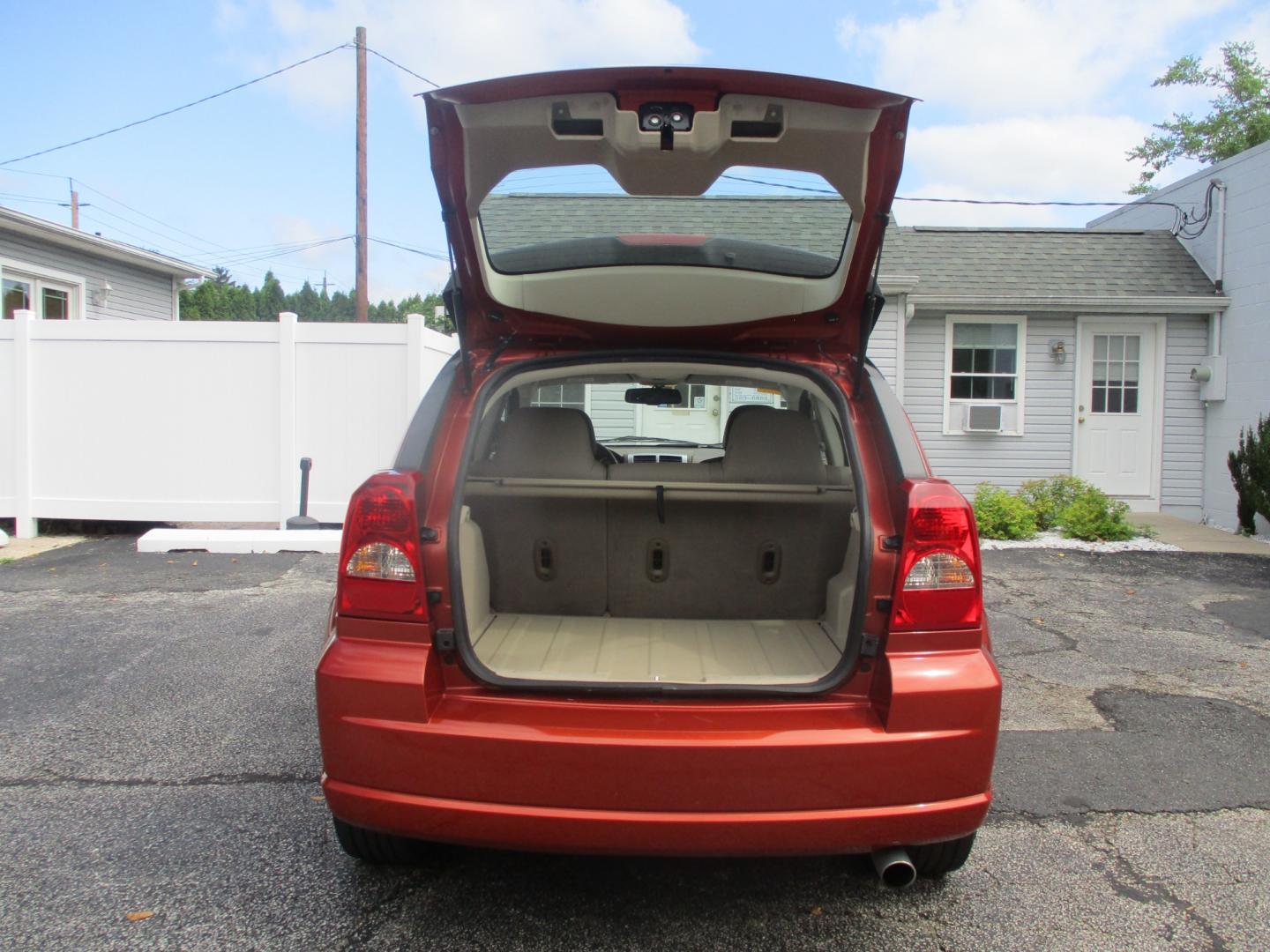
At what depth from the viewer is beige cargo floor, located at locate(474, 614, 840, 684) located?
214cm

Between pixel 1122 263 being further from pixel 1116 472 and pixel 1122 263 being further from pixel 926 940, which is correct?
pixel 926 940

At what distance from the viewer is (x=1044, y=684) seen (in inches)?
153

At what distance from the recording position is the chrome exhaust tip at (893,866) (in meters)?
1.80

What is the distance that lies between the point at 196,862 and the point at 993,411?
942 centimetres

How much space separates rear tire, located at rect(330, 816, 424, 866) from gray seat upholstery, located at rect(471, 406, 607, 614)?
88 centimetres

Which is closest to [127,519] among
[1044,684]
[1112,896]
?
[1044,684]

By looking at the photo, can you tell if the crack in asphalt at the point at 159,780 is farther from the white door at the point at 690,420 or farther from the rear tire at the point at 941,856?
the white door at the point at 690,420

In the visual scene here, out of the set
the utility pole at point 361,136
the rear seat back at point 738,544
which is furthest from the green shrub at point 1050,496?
the utility pole at point 361,136

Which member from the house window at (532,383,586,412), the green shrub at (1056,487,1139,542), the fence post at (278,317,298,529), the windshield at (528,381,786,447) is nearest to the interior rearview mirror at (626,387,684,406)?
the fence post at (278,317,298,529)

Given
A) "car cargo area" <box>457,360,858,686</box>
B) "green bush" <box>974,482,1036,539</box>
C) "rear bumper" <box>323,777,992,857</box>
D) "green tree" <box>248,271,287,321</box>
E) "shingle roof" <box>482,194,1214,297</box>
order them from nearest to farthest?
"rear bumper" <box>323,777,992,857</box>, "car cargo area" <box>457,360,858,686</box>, "green bush" <box>974,482,1036,539</box>, "shingle roof" <box>482,194,1214,297</box>, "green tree" <box>248,271,287,321</box>

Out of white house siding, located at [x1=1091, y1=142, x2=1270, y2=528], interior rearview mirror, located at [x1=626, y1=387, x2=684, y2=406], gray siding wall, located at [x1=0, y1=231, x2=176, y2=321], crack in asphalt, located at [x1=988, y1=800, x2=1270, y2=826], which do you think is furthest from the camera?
gray siding wall, located at [x1=0, y1=231, x2=176, y2=321]

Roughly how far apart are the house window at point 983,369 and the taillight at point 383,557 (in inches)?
361

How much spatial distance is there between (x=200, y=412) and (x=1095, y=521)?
8.41 m

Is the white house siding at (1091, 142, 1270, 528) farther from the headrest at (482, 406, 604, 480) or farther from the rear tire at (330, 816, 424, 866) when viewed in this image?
the rear tire at (330, 816, 424, 866)
